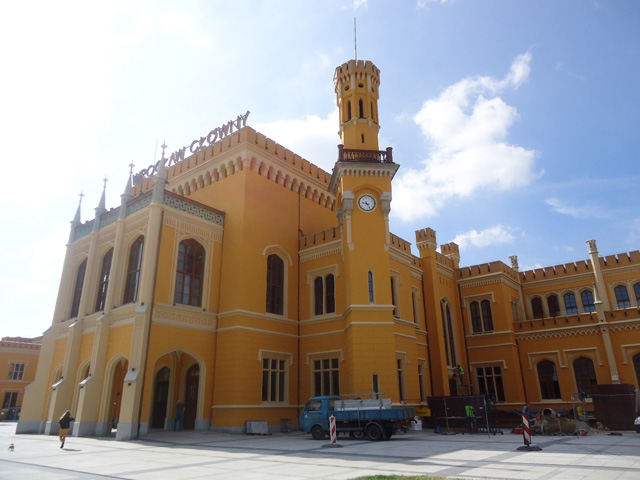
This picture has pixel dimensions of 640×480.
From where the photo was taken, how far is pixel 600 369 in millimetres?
30469

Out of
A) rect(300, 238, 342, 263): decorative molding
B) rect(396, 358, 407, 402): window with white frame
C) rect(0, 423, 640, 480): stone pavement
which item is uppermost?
rect(300, 238, 342, 263): decorative molding

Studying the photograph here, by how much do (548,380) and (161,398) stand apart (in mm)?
26712

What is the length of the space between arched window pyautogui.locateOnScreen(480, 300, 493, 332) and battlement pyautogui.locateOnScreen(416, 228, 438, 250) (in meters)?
6.94

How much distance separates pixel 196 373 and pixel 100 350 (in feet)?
17.0

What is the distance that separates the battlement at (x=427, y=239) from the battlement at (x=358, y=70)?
1124cm

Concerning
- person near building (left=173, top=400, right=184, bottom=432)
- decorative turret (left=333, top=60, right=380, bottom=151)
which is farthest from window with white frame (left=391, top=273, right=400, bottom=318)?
person near building (left=173, top=400, right=184, bottom=432)

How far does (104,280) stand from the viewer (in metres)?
25.7

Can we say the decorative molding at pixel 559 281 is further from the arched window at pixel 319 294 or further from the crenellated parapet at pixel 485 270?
the arched window at pixel 319 294

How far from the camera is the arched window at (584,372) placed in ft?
101

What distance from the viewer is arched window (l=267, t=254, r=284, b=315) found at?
2631 centimetres

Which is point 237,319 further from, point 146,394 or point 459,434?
point 459,434

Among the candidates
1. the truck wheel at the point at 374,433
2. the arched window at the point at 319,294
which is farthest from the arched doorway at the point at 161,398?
the truck wheel at the point at 374,433

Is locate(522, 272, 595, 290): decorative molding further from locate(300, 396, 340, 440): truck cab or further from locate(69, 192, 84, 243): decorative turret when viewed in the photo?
locate(69, 192, 84, 243): decorative turret

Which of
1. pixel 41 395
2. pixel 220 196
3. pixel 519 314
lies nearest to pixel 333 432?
pixel 220 196
